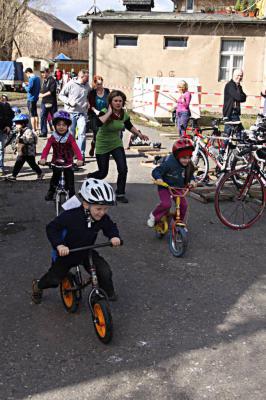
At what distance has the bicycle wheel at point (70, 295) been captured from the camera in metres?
4.18

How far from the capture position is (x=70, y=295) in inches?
167

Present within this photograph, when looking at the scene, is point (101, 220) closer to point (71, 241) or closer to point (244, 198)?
point (71, 241)

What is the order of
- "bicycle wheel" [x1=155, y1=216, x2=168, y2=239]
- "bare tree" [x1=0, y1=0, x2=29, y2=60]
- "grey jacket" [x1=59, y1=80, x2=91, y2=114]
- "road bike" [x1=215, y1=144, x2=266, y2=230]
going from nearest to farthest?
1. "bicycle wheel" [x1=155, y1=216, x2=168, y2=239]
2. "road bike" [x1=215, y1=144, x2=266, y2=230]
3. "grey jacket" [x1=59, y1=80, x2=91, y2=114]
4. "bare tree" [x1=0, y1=0, x2=29, y2=60]

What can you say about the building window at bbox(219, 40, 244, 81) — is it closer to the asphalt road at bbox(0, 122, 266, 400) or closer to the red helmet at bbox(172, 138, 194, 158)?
the asphalt road at bbox(0, 122, 266, 400)

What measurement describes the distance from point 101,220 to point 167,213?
2.17 metres

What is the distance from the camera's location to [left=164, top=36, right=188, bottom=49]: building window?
23422mm

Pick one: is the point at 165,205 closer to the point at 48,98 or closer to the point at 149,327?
the point at 149,327

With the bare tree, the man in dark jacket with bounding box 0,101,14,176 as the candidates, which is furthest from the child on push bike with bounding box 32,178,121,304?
the bare tree

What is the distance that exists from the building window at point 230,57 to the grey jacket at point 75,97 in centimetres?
1486

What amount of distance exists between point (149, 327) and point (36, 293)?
1.09 meters

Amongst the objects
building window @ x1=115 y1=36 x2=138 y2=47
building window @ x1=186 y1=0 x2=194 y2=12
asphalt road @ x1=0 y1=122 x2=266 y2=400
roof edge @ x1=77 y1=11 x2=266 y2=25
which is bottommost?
asphalt road @ x1=0 y1=122 x2=266 y2=400

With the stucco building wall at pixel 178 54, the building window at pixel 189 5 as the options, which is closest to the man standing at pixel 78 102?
the stucco building wall at pixel 178 54

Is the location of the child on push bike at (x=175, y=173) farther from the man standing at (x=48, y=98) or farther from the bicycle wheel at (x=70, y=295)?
the man standing at (x=48, y=98)

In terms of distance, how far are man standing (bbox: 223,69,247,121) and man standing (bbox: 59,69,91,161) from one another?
3191mm
